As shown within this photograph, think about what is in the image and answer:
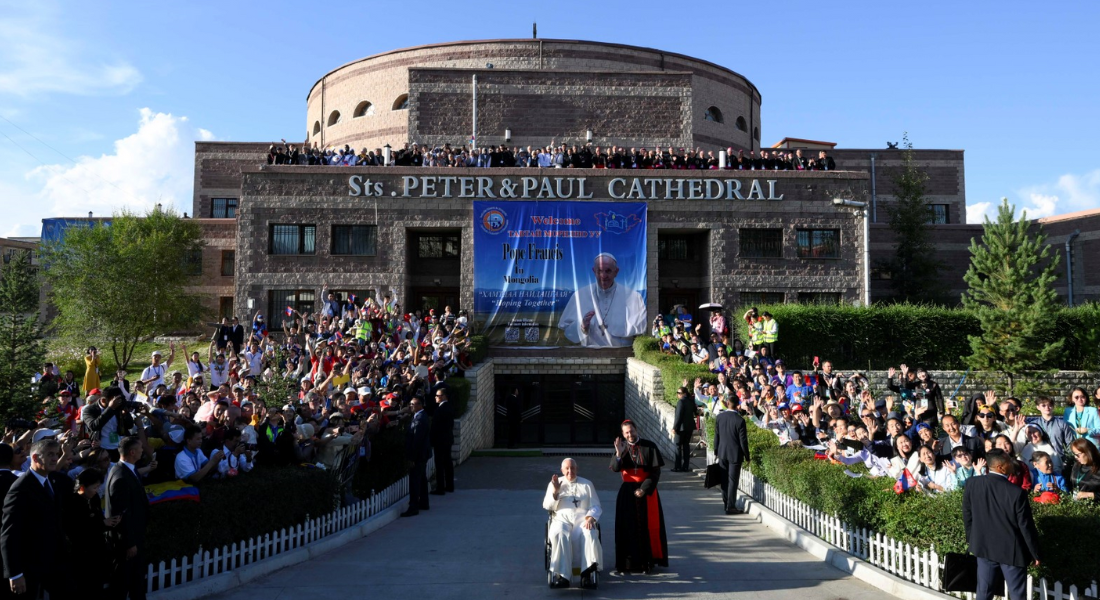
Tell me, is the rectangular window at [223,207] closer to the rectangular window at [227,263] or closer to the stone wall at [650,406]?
the rectangular window at [227,263]

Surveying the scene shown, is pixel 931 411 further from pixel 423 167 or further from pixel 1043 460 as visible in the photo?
pixel 423 167

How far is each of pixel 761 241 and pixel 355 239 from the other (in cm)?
1516

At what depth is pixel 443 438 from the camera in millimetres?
12977

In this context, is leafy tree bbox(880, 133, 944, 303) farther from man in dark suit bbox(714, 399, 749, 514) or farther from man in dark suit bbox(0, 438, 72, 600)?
man in dark suit bbox(0, 438, 72, 600)

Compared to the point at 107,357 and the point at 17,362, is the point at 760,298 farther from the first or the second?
the point at 107,357

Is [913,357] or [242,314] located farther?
[242,314]

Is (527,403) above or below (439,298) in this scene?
below

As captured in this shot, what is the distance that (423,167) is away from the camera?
2722cm

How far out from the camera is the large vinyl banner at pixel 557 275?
85.3ft

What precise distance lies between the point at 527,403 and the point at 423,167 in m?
9.40

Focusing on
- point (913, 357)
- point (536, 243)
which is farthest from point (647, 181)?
point (913, 357)

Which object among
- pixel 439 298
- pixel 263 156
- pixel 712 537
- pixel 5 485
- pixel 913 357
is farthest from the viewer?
pixel 263 156

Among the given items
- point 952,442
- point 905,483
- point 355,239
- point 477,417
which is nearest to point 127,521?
point 905,483

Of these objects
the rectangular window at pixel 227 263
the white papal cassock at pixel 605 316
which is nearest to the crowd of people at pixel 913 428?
the white papal cassock at pixel 605 316
